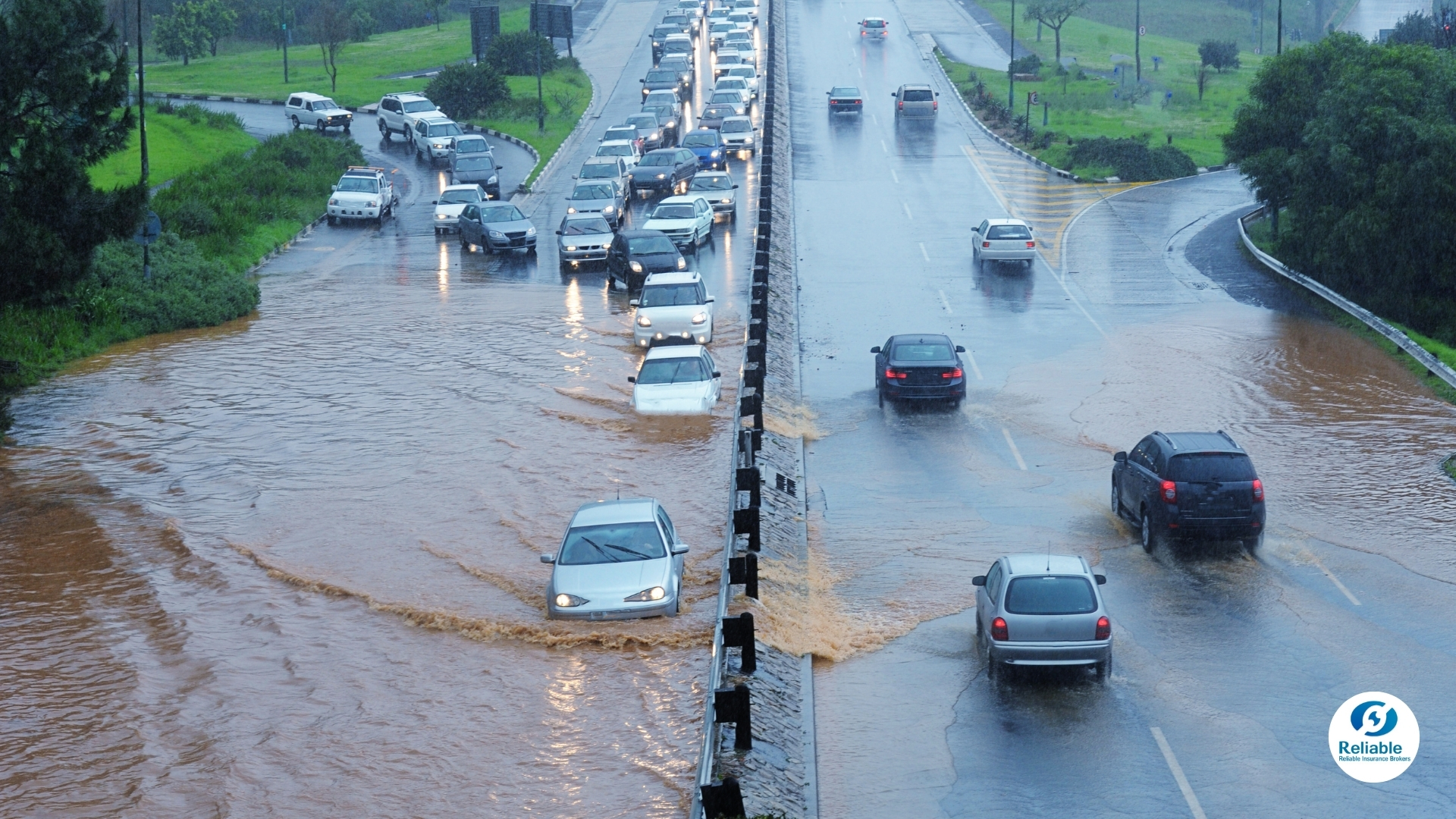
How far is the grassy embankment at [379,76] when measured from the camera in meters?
69.9

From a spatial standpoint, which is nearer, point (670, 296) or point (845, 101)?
point (670, 296)

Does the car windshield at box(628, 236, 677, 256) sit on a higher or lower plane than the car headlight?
higher

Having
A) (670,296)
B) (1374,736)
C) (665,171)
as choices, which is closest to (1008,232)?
(670,296)

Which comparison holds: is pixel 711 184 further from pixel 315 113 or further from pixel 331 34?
pixel 331 34

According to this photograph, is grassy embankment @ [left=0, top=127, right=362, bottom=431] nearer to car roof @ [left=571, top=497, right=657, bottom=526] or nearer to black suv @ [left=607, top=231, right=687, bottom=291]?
black suv @ [left=607, top=231, right=687, bottom=291]

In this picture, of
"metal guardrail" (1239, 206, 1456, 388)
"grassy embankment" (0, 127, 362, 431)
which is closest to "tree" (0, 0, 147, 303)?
"grassy embankment" (0, 127, 362, 431)

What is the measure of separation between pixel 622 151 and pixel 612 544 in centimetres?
3693

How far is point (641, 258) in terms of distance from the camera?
3841 cm

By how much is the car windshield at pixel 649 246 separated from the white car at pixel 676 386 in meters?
11.4

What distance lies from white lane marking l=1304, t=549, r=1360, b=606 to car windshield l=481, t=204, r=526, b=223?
92.9 feet

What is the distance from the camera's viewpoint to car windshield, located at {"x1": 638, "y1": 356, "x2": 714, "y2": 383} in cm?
2712

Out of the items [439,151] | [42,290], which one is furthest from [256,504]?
[439,151]

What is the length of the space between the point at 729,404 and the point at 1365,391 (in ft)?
38.4

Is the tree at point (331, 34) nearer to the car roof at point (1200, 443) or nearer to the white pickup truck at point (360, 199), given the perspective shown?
the white pickup truck at point (360, 199)
